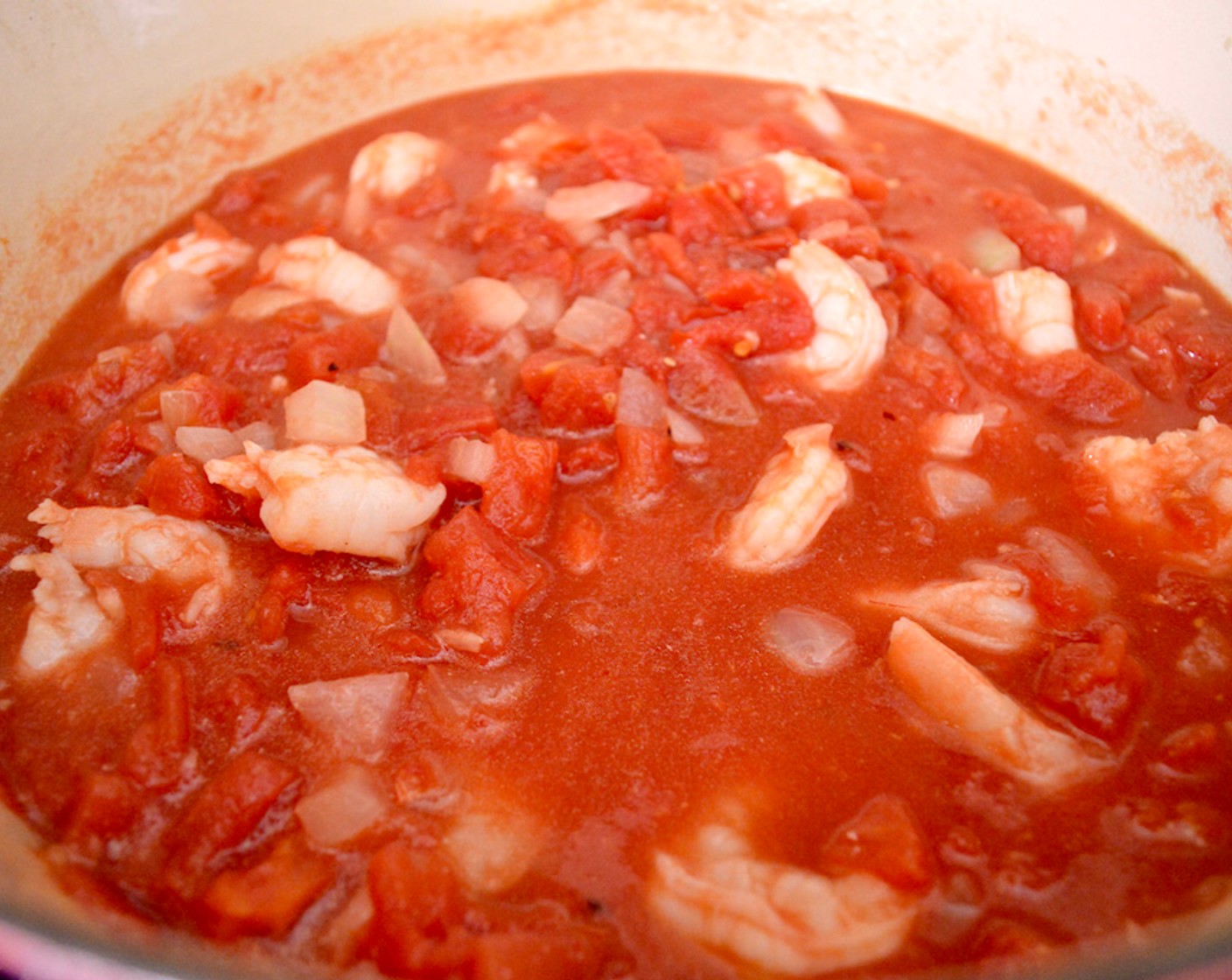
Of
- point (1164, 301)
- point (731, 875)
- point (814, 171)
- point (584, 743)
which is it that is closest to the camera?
point (731, 875)

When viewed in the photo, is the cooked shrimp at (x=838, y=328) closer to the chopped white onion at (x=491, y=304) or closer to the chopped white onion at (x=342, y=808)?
the chopped white onion at (x=491, y=304)

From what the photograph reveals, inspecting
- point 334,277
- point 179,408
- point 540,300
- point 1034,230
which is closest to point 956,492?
point 1034,230

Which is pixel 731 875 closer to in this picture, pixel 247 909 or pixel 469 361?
pixel 247 909

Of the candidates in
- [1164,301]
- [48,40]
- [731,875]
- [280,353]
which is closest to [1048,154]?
[1164,301]

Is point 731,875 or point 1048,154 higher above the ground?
point 1048,154

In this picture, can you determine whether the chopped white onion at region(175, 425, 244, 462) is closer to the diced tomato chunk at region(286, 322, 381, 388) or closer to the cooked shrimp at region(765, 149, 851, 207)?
the diced tomato chunk at region(286, 322, 381, 388)

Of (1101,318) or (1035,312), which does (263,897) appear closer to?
(1035,312)

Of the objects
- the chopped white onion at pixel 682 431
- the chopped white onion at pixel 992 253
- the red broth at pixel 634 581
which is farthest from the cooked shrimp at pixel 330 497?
the chopped white onion at pixel 992 253
